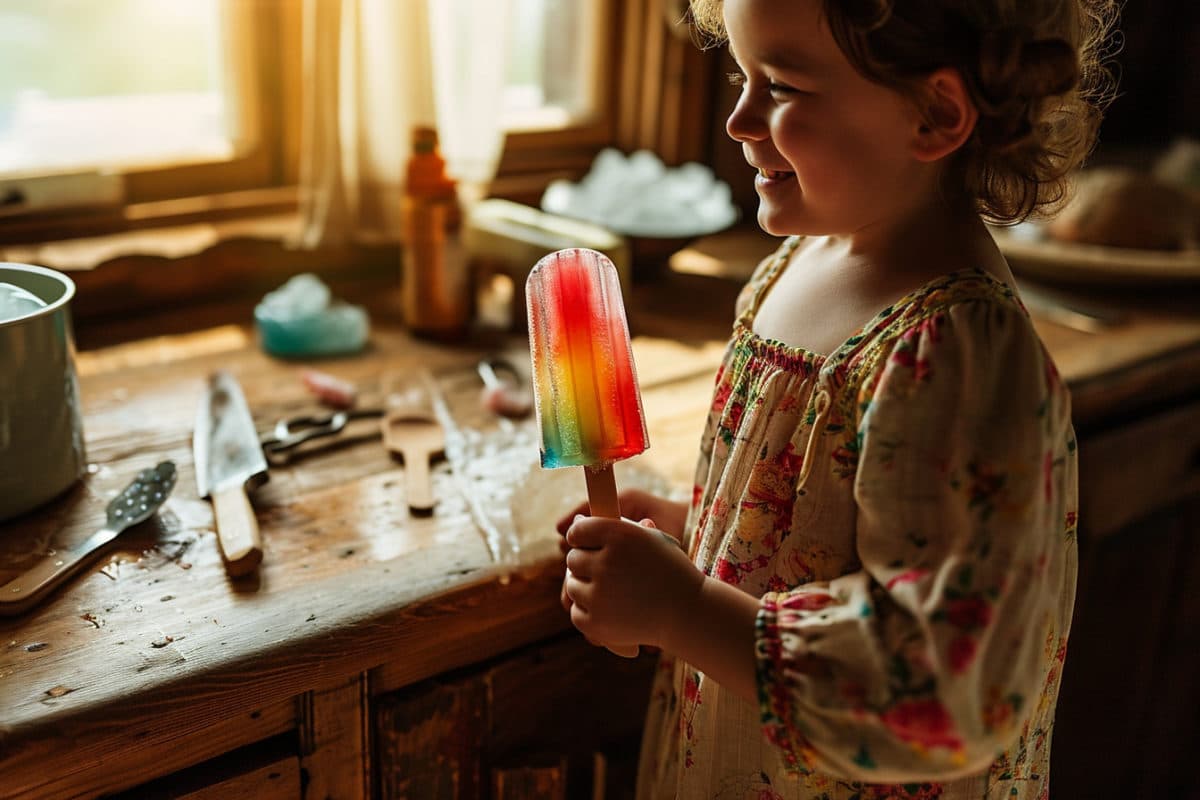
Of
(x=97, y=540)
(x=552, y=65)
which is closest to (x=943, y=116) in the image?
(x=97, y=540)

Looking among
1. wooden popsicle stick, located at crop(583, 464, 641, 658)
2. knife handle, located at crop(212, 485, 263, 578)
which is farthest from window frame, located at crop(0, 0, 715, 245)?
wooden popsicle stick, located at crop(583, 464, 641, 658)

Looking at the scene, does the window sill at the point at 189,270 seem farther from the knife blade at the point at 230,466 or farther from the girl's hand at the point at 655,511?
the girl's hand at the point at 655,511

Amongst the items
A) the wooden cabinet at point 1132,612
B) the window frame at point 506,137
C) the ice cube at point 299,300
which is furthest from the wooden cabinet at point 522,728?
the window frame at point 506,137

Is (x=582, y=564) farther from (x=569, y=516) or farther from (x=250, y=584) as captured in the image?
(x=250, y=584)

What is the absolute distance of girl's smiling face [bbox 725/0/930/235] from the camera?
2.09ft

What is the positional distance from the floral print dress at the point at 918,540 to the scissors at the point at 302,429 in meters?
0.47

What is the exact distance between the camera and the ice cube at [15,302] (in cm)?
83

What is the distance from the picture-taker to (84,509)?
0.87 metres

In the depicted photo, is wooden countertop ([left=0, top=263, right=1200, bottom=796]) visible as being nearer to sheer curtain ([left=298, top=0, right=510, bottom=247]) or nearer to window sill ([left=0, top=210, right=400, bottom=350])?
window sill ([left=0, top=210, right=400, bottom=350])

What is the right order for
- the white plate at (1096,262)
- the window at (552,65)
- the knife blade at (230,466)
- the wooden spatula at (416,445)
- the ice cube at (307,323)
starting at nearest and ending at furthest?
the knife blade at (230,466) → the wooden spatula at (416,445) → the ice cube at (307,323) → the white plate at (1096,262) → the window at (552,65)

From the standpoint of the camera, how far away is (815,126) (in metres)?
0.65

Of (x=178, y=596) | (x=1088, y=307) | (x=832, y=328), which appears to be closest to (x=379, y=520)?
(x=178, y=596)

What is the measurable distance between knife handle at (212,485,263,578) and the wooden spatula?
0.44ft

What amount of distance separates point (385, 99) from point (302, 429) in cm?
47
